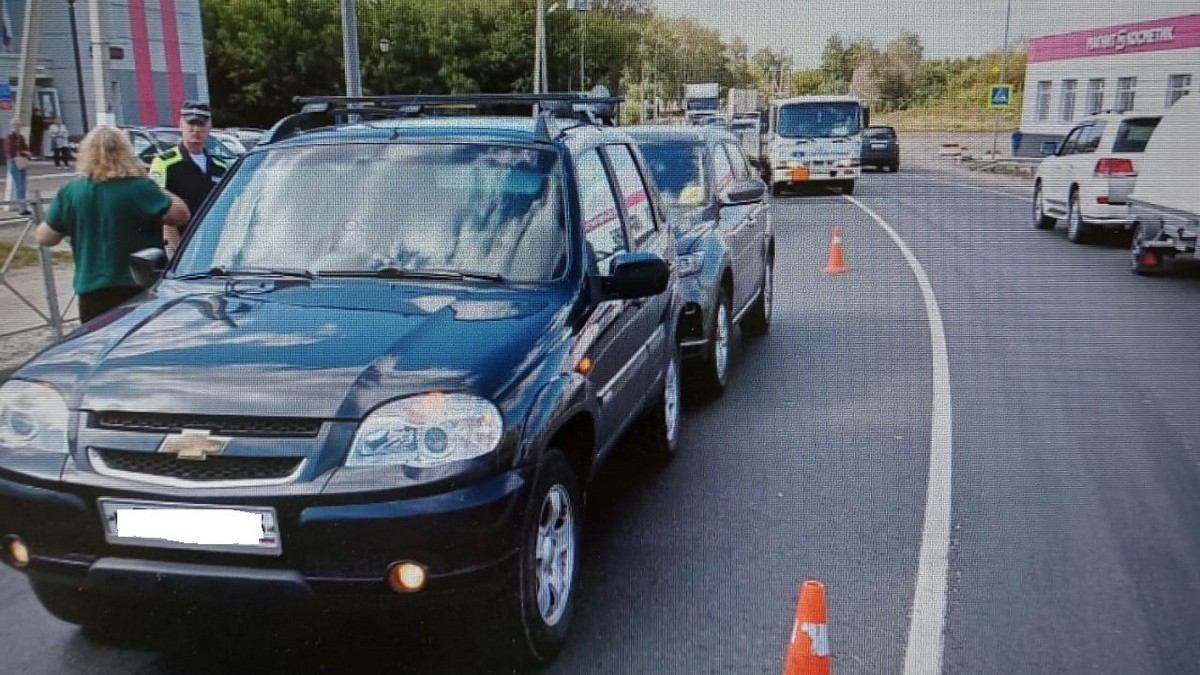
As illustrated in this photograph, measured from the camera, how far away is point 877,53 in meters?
40.8

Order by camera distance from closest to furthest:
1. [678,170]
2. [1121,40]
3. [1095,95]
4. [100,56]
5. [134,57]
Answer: [678,170]
[100,56]
[1121,40]
[1095,95]
[134,57]

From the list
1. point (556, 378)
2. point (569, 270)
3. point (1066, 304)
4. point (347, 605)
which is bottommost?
point (1066, 304)

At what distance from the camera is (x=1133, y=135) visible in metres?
15.5

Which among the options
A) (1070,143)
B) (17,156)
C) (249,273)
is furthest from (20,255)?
(1070,143)

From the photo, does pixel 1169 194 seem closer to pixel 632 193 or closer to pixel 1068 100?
pixel 632 193

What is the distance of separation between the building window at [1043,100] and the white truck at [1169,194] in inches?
1314

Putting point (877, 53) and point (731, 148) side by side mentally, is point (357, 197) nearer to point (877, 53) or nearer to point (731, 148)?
point (731, 148)

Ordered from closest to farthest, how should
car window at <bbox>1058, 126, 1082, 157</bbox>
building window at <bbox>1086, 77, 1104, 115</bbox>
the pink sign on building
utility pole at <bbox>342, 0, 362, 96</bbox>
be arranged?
utility pole at <bbox>342, 0, 362, 96</bbox> → car window at <bbox>1058, 126, 1082, 157</bbox> → the pink sign on building → building window at <bbox>1086, 77, 1104, 115</bbox>

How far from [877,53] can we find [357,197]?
39.0 metres

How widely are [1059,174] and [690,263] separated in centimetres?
1273

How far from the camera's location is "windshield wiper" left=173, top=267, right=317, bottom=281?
4.31 metres

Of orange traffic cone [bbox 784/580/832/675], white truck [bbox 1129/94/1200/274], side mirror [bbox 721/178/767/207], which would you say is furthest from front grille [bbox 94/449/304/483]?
white truck [bbox 1129/94/1200/274]

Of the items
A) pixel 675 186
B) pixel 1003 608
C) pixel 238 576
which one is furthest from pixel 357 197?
pixel 675 186

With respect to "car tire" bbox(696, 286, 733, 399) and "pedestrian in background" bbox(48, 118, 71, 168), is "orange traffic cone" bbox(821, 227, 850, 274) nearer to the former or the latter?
"car tire" bbox(696, 286, 733, 399)
